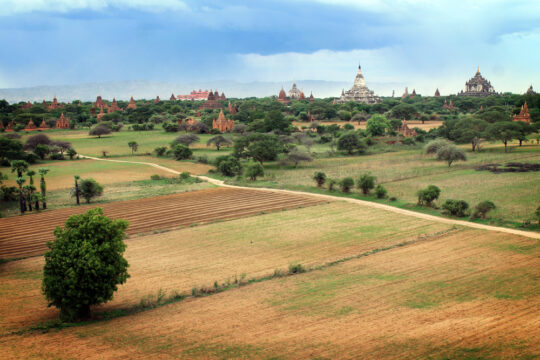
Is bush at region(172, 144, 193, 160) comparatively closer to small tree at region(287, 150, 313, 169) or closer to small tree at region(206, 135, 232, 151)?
small tree at region(206, 135, 232, 151)

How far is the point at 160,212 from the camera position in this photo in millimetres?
34531

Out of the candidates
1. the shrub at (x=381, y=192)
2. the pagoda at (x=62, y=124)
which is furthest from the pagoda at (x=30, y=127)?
the shrub at (x=381, y=192)

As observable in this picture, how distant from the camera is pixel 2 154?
5934 cm

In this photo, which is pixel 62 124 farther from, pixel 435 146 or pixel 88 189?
pixel 435 146

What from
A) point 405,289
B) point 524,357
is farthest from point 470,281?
point 524,357

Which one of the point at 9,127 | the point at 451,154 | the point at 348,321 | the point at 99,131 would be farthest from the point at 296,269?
the point at 9,127

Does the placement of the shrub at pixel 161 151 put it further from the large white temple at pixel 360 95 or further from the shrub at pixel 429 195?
the large white temple at pixel 360 95

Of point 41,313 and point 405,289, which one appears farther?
point 405,289

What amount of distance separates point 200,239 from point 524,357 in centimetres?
1799

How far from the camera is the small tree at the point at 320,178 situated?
42.6 meters

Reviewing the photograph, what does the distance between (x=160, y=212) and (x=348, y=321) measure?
2074 centimetres

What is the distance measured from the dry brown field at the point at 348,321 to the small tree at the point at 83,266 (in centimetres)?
102

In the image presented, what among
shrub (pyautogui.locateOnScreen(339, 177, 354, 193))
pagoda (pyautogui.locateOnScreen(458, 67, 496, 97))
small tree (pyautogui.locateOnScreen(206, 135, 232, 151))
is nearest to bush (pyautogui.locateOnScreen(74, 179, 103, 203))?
shrub (pyautogui.locateOnScreen(339, 177, 354, 193))

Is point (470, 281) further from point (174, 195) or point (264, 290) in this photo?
point (174, 195)
